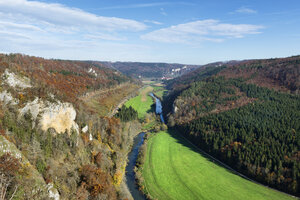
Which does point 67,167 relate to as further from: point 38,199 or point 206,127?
point 206,127

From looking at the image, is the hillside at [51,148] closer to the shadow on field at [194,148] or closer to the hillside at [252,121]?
the shadow on field at [194,148]

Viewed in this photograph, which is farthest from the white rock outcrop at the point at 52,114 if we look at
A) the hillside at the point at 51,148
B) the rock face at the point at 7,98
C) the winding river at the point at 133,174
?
the winding river at the point at 133,174

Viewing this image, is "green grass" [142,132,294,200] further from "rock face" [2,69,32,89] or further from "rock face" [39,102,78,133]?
"rock face" [2,69,32,89]

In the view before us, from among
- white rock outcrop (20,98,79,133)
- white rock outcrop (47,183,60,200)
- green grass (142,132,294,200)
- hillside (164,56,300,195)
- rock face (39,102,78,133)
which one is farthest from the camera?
hillside (164,56,300,195)

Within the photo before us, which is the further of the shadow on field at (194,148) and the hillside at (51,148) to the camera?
the shadow on field at (194,148)

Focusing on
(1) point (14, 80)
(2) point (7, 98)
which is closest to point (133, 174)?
(2) point (7, 98)

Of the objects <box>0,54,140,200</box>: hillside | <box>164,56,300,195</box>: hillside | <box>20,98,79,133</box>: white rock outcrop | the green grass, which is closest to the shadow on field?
the green grass
